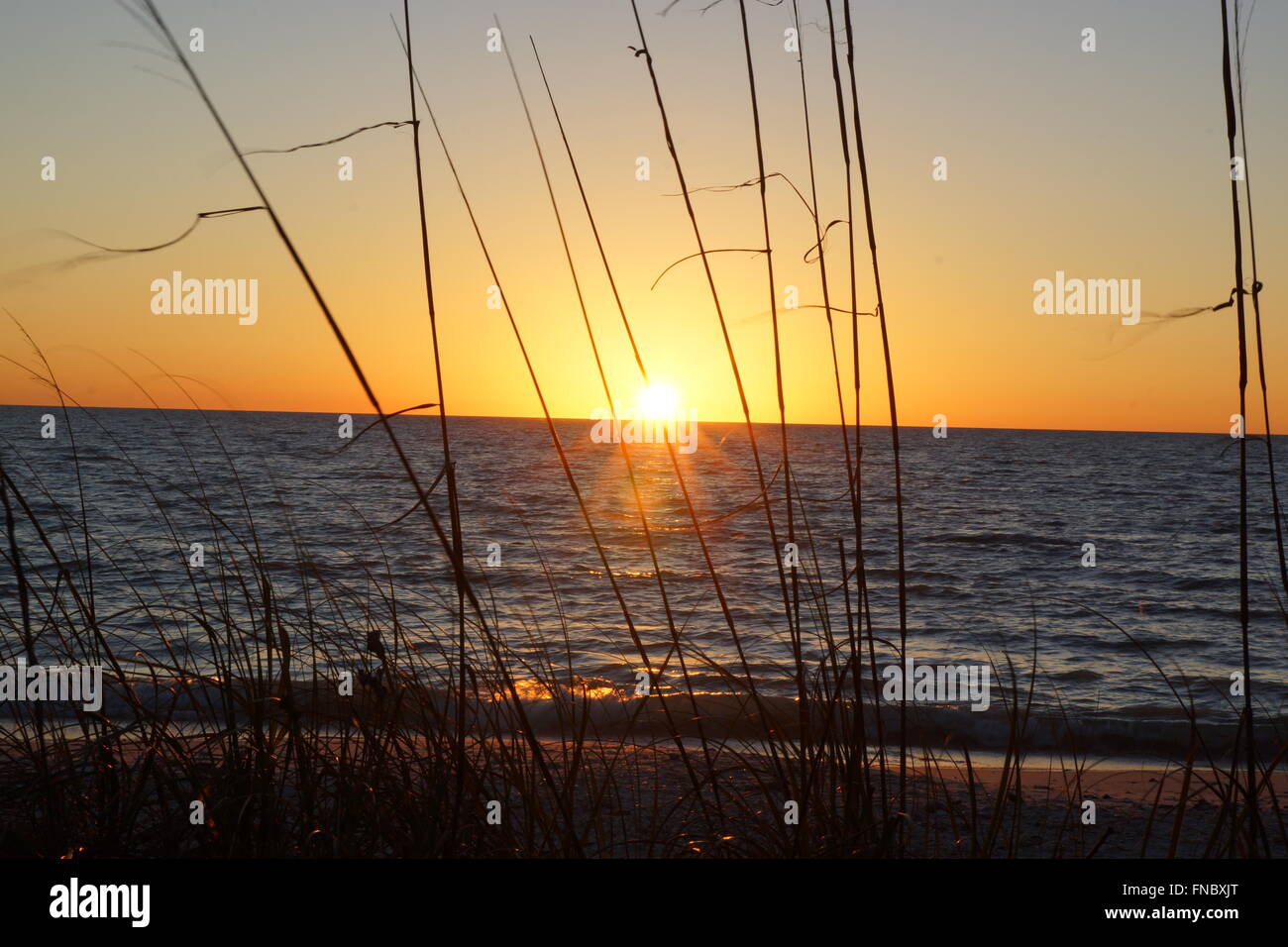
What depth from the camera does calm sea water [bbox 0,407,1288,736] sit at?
2.90m

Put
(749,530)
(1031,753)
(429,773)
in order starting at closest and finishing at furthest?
(429,773) < (1031,753) < (749,530)

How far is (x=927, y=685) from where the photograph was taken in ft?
22.2

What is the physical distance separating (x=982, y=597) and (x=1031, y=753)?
618 centimetres

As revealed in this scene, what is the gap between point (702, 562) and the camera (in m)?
13.7

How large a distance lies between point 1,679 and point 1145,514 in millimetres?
28642

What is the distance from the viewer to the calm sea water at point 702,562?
9.53 ft
